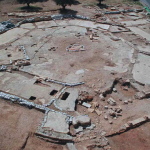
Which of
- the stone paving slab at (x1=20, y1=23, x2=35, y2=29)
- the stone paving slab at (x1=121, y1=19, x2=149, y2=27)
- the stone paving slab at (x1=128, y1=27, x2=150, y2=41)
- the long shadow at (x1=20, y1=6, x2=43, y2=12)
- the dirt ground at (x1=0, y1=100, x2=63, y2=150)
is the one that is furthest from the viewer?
the long shadow at (x1=20, y1=6, x2=43, y2=12)

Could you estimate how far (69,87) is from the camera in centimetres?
905

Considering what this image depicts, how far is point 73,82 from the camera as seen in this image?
369 inches

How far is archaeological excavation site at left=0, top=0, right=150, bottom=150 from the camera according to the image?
265 inches

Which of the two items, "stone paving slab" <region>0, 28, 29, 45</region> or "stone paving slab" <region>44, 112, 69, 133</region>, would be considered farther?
"stone paving slab" <region>0, 28, 29, 45</region>

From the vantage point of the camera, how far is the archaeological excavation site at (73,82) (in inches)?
265

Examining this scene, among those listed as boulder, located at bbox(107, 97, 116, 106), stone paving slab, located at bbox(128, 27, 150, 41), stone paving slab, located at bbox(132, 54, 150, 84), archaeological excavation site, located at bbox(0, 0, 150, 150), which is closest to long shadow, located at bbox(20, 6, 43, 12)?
archaeological excavation site, located at bbox(0, 0, 150, 150)

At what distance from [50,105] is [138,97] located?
160 inches

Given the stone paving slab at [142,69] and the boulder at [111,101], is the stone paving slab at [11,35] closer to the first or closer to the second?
the boulder at [111,101]

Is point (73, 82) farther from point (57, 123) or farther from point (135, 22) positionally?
point (135, 22)

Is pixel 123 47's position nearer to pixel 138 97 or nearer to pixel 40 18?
pixel 138 97

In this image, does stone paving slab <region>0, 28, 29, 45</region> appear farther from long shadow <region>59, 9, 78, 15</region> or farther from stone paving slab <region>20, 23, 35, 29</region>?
long shadow <region>59, 9, 78, 15</region>

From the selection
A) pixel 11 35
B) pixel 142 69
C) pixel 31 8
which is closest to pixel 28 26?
pixel 11 35

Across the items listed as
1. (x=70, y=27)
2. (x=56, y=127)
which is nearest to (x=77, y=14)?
(x=70, y=27)

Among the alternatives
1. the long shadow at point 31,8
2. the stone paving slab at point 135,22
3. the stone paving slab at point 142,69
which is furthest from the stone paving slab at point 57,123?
the long shadow at point 31,8
